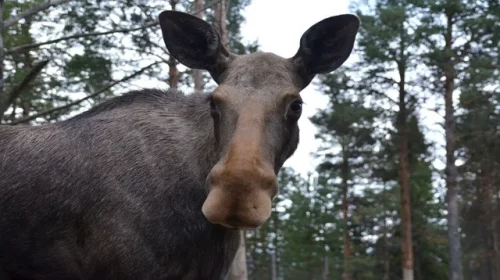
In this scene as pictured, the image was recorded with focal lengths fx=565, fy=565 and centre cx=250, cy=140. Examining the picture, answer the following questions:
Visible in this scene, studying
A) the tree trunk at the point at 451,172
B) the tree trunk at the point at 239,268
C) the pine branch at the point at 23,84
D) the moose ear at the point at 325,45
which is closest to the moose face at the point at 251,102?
the moose ear at the point at 325,45

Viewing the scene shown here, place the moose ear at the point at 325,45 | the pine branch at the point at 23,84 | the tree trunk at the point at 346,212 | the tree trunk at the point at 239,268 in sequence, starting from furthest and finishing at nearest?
the tree trunk at the point at 346,212 → the tree trunk at the point at 239,268 → the pine branch at the point at 23,84 → the moose ear at the point at 325,45

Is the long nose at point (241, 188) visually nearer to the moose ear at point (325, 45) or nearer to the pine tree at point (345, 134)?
the moose ear at point (325, 45)

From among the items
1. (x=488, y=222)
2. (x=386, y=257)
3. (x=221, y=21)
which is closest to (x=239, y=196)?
(x=221, y=21)

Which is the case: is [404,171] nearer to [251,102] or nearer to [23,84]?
[23,84]

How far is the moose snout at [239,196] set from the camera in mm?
2965

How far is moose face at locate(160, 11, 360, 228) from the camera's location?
299cm

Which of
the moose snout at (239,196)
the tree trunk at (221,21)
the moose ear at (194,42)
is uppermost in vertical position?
the tree trunk at (221,21)

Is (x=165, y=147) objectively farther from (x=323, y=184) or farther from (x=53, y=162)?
(x=323, y=184)

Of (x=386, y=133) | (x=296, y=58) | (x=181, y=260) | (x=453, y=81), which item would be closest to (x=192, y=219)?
(x=181, y=260)

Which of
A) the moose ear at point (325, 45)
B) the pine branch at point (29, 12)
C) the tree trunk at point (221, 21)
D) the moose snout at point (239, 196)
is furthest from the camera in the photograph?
the tree trunk at point (221, 21)

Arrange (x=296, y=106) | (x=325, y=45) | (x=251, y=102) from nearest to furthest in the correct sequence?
(x=251, y=102) < (x=296, y=106) < (x=325, y=45)

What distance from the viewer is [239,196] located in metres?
2.97

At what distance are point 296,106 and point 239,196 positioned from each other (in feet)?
3.07

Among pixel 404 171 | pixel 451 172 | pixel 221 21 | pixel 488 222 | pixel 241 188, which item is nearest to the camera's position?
pixel 241 188
